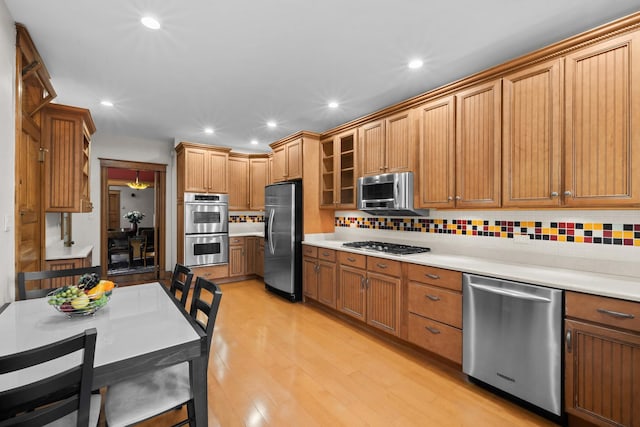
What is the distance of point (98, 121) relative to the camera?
4270 mm

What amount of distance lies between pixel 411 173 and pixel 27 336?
304cm

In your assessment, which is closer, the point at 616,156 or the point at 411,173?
the point at 616,156

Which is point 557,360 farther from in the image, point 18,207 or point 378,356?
point 18,207

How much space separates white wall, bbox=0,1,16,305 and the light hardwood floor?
1385 mm

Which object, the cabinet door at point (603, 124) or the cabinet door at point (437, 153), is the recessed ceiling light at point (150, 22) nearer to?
the cabinet door at point (437, 153)

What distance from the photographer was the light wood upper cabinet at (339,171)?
3934 mm

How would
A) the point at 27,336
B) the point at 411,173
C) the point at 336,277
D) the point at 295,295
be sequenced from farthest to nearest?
the point at 295,295 < the point at 336,277 < the point at 411,173 < the point at 27,336

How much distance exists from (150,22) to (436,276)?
2.91 metres

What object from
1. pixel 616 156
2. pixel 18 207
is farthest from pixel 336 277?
pixel 18 207

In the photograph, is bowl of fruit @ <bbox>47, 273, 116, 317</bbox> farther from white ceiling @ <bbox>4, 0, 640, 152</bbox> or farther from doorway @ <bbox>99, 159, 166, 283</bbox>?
doorway @ <bbox>99, 159, 166, 283</bbox>

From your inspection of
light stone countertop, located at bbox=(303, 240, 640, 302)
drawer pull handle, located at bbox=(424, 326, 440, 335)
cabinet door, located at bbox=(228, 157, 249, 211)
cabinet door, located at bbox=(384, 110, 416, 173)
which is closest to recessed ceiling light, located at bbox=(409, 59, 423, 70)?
cabinet door, located at bbox=(384, 110, 416, 173)

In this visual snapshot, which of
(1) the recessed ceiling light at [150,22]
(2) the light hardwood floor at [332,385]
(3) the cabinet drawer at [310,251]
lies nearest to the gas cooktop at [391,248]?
(3) the cabinet drawer at [310,251]

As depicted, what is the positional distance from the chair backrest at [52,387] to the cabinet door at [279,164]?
376 cm

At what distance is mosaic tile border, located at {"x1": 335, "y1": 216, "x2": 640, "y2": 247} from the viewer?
6.77 feet
